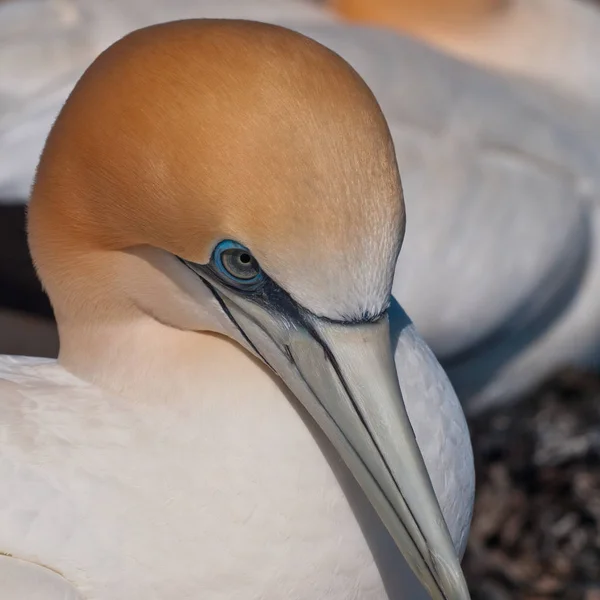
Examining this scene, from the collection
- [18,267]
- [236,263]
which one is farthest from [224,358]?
[18,267]

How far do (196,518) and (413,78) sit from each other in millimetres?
2629

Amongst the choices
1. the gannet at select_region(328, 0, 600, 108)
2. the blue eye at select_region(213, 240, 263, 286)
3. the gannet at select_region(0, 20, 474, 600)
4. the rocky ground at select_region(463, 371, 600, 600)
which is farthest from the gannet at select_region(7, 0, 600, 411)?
the blue eye at select_region(213, 240, 263, 286)

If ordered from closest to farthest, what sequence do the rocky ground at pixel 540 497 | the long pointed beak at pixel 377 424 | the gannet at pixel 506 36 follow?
the long pointed beak at pixel 377 424, the rocky ground at pixel 540 497, the gannet at pixel 506 36

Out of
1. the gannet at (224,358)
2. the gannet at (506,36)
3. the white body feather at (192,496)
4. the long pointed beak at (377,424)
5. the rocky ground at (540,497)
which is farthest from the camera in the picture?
the gannet at (506,36)

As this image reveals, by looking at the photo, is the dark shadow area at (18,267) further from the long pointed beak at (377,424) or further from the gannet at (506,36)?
the gannet at (506,36)

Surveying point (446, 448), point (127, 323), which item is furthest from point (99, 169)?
point (446, 448)

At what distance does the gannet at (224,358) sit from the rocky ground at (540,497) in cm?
158

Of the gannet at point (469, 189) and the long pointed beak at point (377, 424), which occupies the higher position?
the long pointed beak at point (377, 424)

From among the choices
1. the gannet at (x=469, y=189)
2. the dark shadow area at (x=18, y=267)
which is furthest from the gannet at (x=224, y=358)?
the gannet at (x=469, y=189)

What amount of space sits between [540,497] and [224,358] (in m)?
2.42

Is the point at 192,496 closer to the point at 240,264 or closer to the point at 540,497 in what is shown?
the point at 240,264

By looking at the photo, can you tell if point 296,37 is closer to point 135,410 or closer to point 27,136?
point 135,410

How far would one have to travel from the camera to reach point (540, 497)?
4957mm

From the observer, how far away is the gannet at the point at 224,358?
7.77 ft
